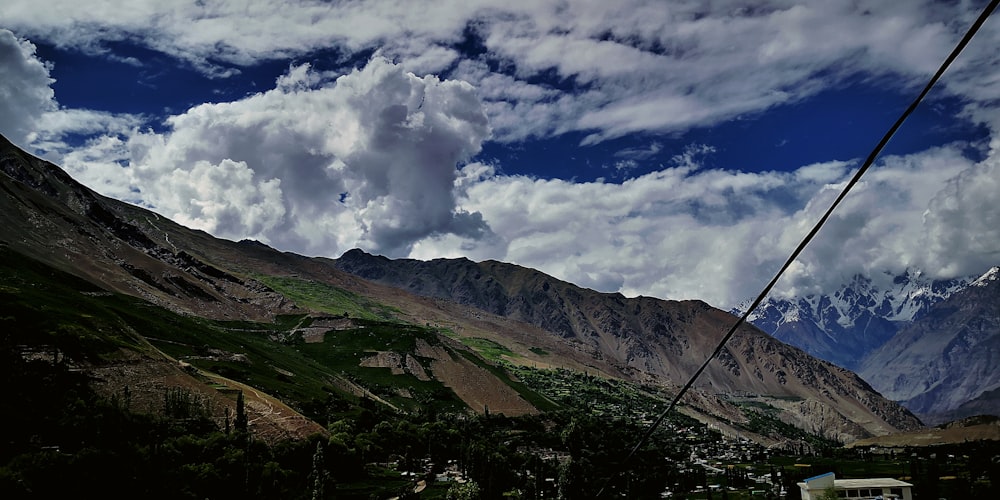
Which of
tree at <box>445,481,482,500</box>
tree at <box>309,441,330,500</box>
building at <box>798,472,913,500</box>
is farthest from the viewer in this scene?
building at <box>798,472,913,500</box>

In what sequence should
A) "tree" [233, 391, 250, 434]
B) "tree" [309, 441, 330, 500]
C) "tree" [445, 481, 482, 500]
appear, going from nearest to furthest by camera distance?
1. "tree" [309, 441, 330, 500]
2. "tree" [445, 481, 482, 500]
3. "tree" [233, 391, 250, 434]

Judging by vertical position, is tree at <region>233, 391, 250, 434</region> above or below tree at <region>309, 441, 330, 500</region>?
above

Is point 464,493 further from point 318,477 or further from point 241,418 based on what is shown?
point 241,418

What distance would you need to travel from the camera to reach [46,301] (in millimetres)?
161500

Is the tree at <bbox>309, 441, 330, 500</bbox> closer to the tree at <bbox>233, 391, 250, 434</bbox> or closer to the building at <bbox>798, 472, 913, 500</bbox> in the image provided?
the tree at <bbox>233, 391, 250, 434</bbox>

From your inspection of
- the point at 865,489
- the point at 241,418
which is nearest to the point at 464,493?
the point at 241,418

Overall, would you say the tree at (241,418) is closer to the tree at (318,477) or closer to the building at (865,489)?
the tree at (318,477)

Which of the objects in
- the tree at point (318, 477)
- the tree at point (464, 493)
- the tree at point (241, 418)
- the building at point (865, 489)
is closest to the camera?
the tree at point (318, 477)

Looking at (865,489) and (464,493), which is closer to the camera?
(464,493)

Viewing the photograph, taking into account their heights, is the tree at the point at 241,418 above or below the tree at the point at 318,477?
above

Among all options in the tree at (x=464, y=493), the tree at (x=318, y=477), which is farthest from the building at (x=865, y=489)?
the tree at (x=318, y=477)

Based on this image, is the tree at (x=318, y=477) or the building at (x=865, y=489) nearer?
the tree at (x=318, y=477)

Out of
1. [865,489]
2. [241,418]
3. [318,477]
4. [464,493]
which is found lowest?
[464,493]

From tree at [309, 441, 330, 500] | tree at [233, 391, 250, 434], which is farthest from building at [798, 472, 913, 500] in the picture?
tree at [233, 391, 250, 434]
